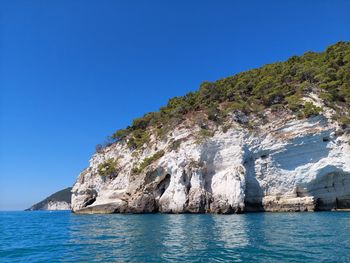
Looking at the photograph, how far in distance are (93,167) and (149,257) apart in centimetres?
4715

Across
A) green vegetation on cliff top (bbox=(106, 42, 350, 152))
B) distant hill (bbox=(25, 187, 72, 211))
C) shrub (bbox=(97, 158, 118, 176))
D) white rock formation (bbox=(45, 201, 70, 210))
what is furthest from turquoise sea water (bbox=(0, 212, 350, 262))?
distant hill (bbox=(25, 187, 72, 211))

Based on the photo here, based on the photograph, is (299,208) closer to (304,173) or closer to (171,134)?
(304,173)

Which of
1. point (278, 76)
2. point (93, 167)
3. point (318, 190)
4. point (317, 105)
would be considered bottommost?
point (318, 190)

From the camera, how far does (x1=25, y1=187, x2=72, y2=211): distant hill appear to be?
469 ft

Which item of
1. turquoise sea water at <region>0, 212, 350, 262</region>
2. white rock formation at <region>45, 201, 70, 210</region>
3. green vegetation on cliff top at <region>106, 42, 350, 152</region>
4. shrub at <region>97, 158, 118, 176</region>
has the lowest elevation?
turquoise sea water at <region>0, 212, 350, 262</region>

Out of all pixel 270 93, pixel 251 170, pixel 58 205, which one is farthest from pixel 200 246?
pixel 58 205

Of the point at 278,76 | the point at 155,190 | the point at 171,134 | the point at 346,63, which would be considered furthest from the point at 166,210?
the point at 346,63

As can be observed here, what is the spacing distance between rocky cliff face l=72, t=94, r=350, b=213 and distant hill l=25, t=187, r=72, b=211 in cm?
10559

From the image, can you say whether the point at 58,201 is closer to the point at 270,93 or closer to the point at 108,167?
the point at 108,167

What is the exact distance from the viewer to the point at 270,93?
47438 millimetres

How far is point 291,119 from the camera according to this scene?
136ft

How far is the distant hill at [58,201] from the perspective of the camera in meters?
143

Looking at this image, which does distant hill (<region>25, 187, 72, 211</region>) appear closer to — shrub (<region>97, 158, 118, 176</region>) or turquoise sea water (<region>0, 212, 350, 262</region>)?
shrub (<region>97, 158, 118, 176</region>)

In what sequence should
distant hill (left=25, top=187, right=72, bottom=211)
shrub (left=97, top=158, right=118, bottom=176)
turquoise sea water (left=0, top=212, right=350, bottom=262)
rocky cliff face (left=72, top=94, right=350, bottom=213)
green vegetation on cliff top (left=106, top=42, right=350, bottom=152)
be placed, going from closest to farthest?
turquoise sea water (left=0, top=212, right=350, bottom=262), rocky cliff face (left=72, top=94, right=350, bottom=213), green vegetation on cliff top (left=106, top=42, right=350, bottom=152), shrub (left=97, top=158, right=118, bottom=176), distant hill (left=25, top=187, right=72, bottom=211)
